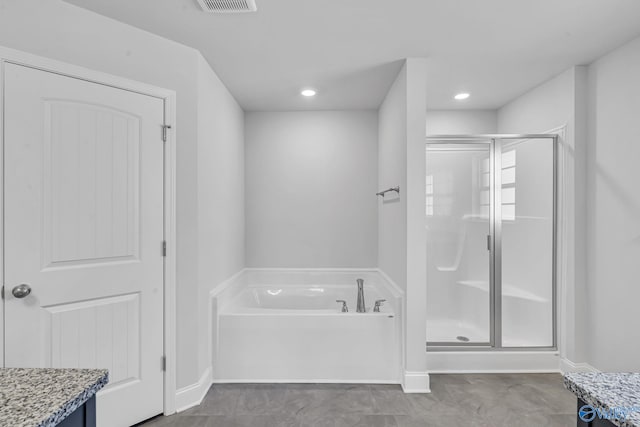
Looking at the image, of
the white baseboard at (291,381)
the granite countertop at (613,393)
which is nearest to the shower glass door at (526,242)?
the white baseboard at (291,381)

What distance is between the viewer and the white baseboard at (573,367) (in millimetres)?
2731

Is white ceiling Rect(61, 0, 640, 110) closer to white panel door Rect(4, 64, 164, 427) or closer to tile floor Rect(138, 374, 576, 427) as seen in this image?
white panel door Rect(4, 64, 164, 427)

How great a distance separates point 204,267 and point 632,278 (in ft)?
9.71

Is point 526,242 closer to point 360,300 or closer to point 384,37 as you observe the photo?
point 360,300

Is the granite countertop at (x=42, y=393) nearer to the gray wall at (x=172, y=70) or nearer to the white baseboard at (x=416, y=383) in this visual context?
the gray wall at (x=172, y=70)

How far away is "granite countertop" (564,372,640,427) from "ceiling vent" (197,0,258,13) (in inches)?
83.3

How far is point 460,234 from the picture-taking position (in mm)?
3158

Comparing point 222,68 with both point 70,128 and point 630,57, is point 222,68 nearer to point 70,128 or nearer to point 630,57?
point 70,128

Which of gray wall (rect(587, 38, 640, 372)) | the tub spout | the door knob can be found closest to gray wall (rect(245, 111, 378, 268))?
the tub spout

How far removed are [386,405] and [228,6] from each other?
2691 millimetres

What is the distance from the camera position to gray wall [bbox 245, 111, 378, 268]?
13.0ft

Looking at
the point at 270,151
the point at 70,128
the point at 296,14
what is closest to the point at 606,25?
the point at 296,14

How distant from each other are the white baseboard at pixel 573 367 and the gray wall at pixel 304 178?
214cm

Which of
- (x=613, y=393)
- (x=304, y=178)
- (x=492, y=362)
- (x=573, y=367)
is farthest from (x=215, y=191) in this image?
(x=573, y=367)
